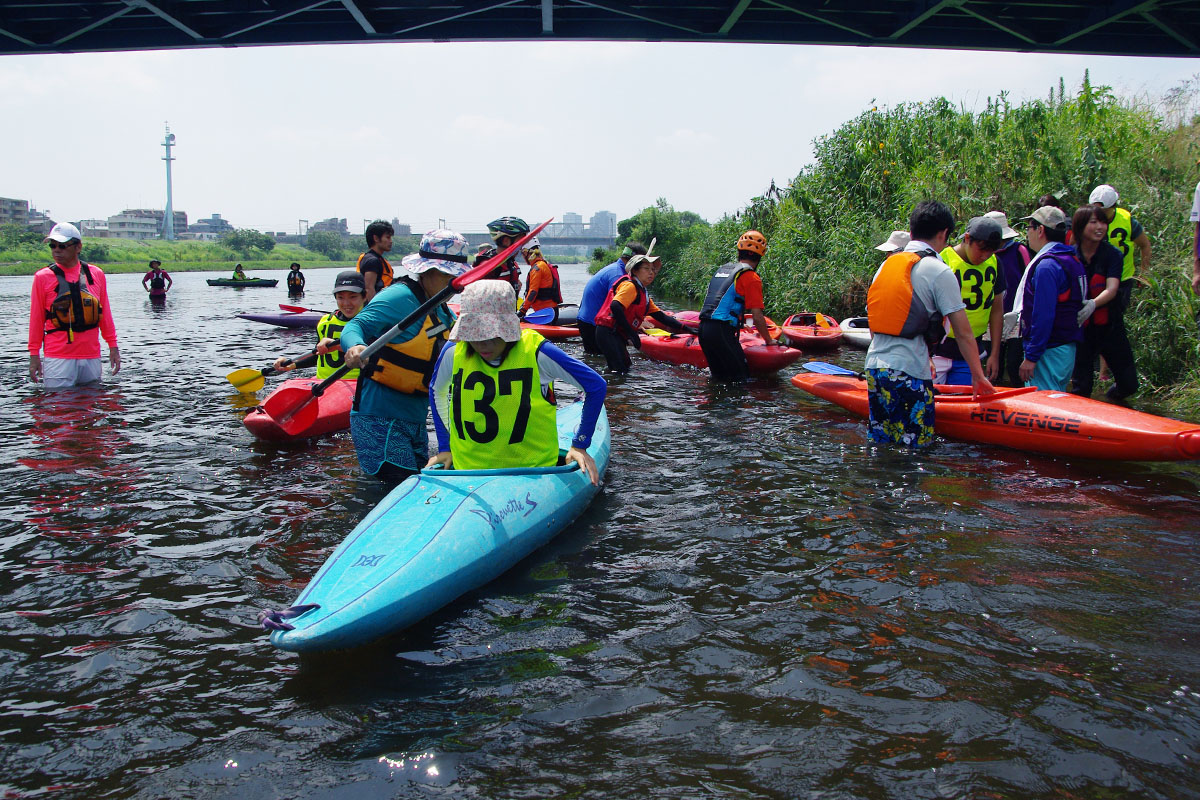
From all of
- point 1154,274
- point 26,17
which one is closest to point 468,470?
point 1154,274

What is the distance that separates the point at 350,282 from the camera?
6402 mm

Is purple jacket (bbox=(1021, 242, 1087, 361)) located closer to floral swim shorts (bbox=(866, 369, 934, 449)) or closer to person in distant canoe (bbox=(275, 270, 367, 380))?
floral swim shorts (bbox=(866, 369, 934, 449))

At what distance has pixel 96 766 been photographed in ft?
8.14

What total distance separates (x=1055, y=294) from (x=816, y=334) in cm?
604

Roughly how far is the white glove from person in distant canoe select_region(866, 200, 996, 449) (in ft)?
3.80

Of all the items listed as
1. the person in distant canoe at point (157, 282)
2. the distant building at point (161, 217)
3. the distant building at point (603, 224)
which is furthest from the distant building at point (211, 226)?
the person in distant canoe at point (157, 282)

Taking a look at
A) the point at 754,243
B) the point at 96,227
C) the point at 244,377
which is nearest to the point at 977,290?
the point at 754,243

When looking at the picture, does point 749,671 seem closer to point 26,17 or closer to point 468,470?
point 468,470

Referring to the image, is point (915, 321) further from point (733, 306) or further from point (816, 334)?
point (816, 334)

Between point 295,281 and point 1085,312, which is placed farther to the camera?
point 295,281

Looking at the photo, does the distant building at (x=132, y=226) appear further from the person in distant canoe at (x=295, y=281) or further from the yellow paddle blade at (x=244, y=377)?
the yellow paddle blade at (x=244, y=377)

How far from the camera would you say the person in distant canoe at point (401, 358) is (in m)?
4.38

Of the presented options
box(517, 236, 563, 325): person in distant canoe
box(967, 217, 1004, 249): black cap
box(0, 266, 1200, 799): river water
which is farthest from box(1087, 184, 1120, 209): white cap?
box(517, 236, 563, 325): person in distant canoe

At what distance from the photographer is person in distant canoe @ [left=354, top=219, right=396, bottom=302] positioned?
7.02 m
